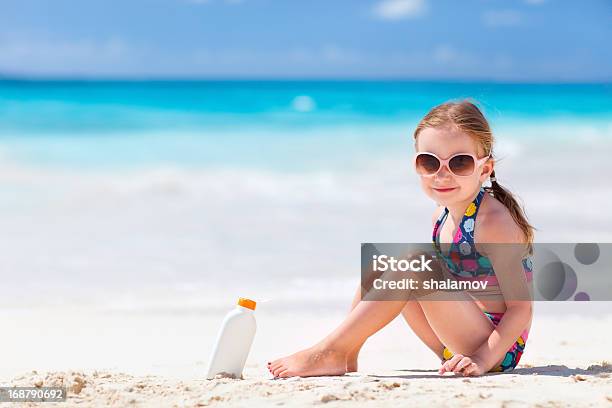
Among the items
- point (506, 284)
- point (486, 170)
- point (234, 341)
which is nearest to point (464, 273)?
point (506, 284)

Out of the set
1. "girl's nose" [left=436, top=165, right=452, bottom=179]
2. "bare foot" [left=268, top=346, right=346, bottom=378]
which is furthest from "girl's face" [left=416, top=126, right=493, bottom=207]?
"bare foot" [left=268, top=346, right=346, bottom=378]

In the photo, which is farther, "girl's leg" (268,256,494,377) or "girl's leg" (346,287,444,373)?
"girl's leg" (346,287,444,373)

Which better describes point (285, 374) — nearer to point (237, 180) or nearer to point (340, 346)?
point (340, 346)

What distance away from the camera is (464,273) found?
3076 mm

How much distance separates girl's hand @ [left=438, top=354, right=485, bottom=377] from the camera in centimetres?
283

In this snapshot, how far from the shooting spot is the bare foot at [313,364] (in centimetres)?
297

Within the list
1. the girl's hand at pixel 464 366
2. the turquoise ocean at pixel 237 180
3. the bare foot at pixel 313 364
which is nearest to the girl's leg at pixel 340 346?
the bare foot at pixel 313 364

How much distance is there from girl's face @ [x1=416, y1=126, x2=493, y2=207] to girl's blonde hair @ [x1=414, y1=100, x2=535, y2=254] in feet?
0.07

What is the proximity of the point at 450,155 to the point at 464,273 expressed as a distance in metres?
0.43

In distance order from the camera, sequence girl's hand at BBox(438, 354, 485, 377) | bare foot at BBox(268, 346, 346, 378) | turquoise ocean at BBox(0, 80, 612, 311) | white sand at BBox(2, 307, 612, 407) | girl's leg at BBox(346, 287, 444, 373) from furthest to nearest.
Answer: turquoise ocean at BBox(0, 80, 612, 311) → girl's leg at BBox(346, 287, 444, 373) → bare foot at BBox(268, 346, 346, 378) → girl's hand at BBox(438, 354, 485, 377) → white sand at BBox(2, 307, 612, 407)

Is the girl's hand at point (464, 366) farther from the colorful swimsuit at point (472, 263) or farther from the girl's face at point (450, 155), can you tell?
the girl's face at point (450, 155)

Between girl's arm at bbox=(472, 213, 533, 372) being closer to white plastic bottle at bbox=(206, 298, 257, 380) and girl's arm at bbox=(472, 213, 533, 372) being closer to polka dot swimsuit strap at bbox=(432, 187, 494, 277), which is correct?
polka dot swimsuit strap at bbox=(432, 187, 494, 277)

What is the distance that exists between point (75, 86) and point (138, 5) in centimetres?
203

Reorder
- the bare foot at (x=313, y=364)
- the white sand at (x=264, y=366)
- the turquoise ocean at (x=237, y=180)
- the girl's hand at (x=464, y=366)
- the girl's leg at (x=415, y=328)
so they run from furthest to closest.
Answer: the turquoise ocean at (x=237, y=180), the girl's leg at (x=415, y=328), the bare foot at (x=313, y=364), the girl's hand at (x=464, y=366), the white sand at (x=264, y=366)
